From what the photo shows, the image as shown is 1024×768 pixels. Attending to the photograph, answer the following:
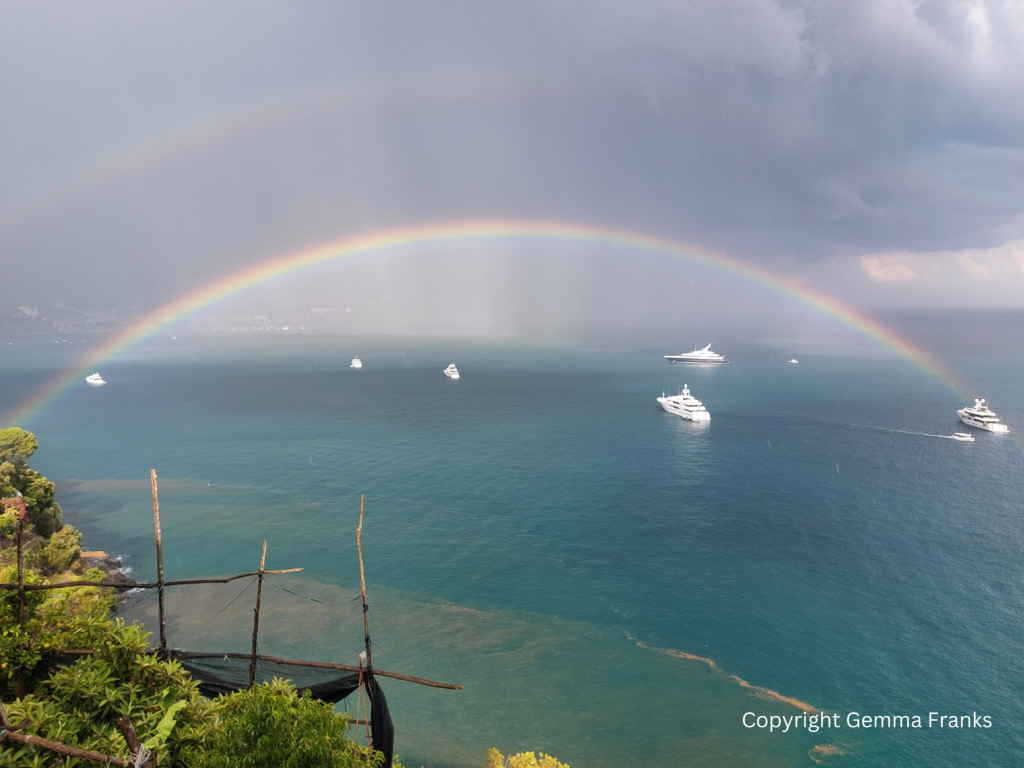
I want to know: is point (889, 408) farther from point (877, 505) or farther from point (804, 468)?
point (877, 505)

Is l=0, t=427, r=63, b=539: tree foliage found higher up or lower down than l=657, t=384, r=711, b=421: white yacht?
lower down

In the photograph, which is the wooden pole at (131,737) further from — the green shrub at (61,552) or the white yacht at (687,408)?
the white yacht at (687,408)

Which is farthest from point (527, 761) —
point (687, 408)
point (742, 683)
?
point (687, 408)

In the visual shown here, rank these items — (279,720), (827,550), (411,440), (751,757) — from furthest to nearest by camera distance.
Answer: (411,440) → (827,550) → (751,757) → (279,720)

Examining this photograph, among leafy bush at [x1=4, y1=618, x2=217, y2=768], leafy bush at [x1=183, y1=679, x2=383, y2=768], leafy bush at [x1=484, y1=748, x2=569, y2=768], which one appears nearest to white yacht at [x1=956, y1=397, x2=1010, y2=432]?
leafy bush at [x1=484, y1=748, x2=569, y2=768]

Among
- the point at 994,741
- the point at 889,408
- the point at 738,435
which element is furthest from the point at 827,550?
the point at 889,408

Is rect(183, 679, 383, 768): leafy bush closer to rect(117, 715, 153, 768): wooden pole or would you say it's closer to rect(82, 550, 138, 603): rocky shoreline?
rect(117, 715, 153, 768): wooden pole

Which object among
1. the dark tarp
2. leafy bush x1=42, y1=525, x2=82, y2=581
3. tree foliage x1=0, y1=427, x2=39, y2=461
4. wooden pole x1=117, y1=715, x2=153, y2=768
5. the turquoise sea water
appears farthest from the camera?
tree foliage x1=0, y1=427, x2=39, y2=461

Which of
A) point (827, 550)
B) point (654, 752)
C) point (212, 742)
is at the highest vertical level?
point (212, 742)

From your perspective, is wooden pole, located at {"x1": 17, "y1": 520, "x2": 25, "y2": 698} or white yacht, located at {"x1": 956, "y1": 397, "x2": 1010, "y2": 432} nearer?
wooden pole, located at {"x1": 17, "y1": 520, "x2": 25, "y2": 698}
